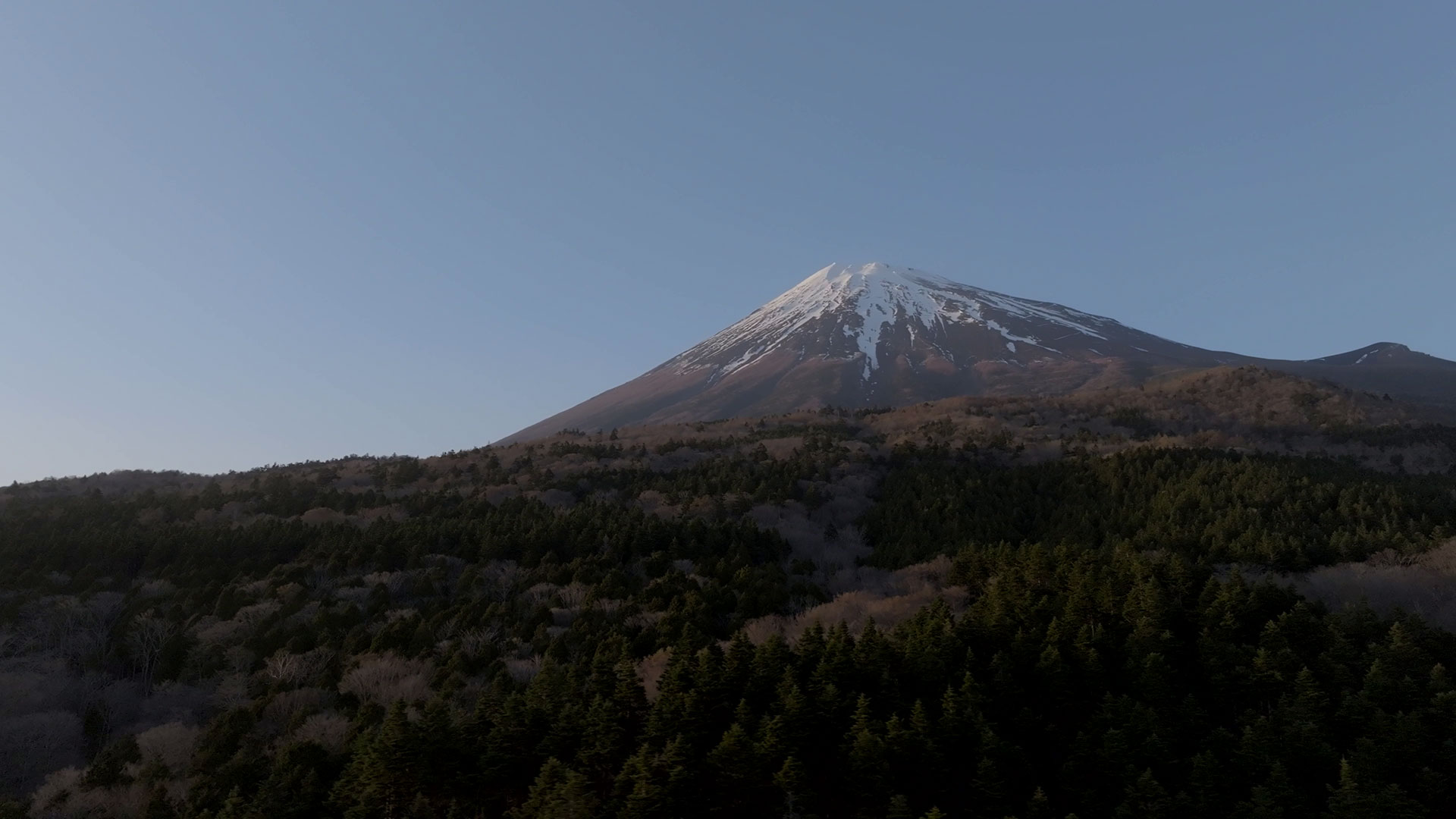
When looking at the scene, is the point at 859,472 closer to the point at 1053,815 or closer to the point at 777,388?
the point at 1053,815

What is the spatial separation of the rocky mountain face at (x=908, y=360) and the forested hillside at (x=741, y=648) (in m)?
54.9

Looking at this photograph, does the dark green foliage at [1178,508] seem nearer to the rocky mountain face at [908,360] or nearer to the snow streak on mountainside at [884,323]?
the rocky mountain face at [908,360]

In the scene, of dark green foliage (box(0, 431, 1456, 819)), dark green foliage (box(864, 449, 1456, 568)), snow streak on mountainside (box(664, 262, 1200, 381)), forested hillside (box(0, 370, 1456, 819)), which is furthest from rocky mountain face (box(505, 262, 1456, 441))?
dark green foliage (box(0, 431, 1456, 819))

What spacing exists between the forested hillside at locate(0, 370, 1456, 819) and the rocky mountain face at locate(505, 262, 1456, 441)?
2163 inches

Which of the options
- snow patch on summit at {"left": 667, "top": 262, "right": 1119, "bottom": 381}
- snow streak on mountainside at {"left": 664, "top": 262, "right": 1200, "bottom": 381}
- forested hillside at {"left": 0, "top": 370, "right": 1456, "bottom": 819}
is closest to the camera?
forested hillside at {"left": 0, "top": 370, "right": 1456, "bottom": 819}

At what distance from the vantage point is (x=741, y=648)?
1709 cm

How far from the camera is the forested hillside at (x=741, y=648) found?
14.4 meters

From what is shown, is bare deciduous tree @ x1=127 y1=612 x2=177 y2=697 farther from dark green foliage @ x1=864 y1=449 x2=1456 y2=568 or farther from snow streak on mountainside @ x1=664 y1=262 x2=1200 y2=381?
snow streak on mountainside @ x1=664 y1=262 x2=1200 y2=381

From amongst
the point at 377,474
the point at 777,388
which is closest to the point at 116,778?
the point at 377,474

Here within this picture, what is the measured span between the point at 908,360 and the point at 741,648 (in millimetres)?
92769

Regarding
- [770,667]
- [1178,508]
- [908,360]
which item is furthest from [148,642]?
[908,360]

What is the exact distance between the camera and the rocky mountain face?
305 feet

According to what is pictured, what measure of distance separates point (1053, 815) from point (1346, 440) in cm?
4081

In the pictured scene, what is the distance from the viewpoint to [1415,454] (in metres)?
40.7
